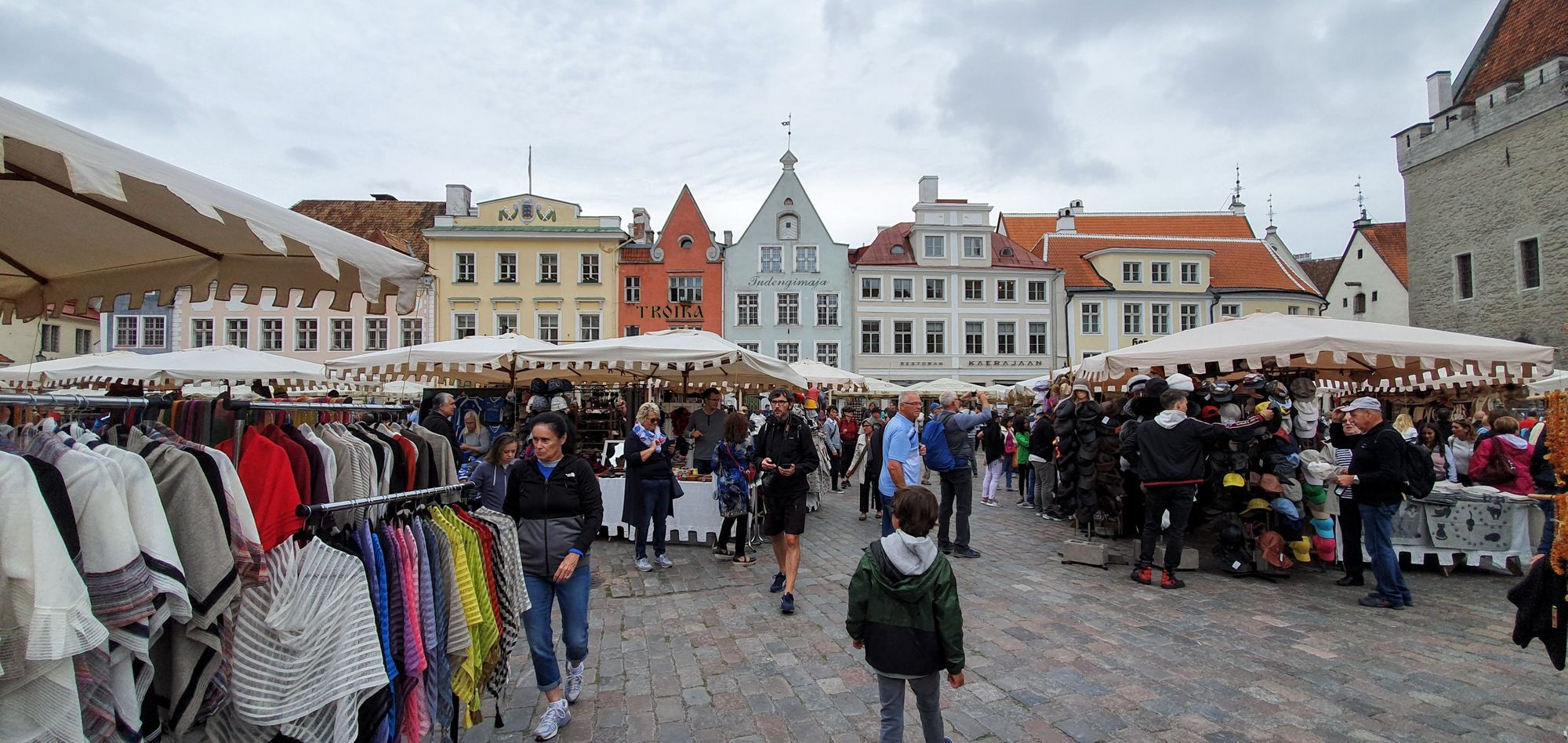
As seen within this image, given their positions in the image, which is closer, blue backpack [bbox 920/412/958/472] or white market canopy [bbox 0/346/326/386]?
blue backpack [bbox 920/412/958/472]

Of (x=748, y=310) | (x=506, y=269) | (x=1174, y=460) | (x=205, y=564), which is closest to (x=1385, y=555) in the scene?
(x=1174, y=460)

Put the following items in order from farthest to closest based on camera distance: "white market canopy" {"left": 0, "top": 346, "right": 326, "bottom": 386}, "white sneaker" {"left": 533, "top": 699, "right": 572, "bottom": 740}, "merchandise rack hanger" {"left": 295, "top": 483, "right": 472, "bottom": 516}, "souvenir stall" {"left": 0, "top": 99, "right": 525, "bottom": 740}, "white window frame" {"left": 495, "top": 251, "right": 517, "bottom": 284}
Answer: "white window frame" {"left": 495, "top": 251, "right": 517, "bottom": 284}, "white market canopy" {"left": 0, "top": 346, "right": 326, "bottom": 386}, "white sneaker" {"left": 533, "top": 699, "right": 572, "bottom": 740}, "merchandise rack hanger" {"left": 295, "top": 483, "right": 472, "bottom": 516}, "souvenir stall" {"left": 0, "top": 99, "right": 525, "bottom": 740}

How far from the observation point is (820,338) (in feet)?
115

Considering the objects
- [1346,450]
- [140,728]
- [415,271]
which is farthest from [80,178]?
[1346,450]

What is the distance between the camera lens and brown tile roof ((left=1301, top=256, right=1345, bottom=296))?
50466 mm

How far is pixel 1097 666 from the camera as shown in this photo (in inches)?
178

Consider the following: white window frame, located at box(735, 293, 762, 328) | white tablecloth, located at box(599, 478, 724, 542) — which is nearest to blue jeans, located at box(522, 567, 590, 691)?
white tablecloth, located at box(599, 478, 724, 542)

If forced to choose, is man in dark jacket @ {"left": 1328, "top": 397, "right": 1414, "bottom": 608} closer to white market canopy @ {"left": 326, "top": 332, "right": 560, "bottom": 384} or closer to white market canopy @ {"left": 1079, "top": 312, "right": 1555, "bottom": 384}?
white market canopy @ {"left": 1079, "top": 312, "right": 1555, "bottom": 384}

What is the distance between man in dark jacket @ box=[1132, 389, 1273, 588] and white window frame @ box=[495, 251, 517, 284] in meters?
31.7

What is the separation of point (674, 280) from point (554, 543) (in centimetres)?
3130

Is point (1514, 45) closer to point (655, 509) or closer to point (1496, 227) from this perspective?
point (1496, 227)

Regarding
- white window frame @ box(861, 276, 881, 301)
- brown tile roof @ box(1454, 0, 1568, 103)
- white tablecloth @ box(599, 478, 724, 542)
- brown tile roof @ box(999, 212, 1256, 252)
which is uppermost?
brown tile roof @ box(1454, 0, 1568, 103)

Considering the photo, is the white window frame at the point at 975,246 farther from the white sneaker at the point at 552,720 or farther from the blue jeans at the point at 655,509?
the white sneaker at the point at 552,720

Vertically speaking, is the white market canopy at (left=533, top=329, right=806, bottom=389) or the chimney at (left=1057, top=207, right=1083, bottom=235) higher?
the chimney at (left=1057, top=207, right=1083, bottom=235)
